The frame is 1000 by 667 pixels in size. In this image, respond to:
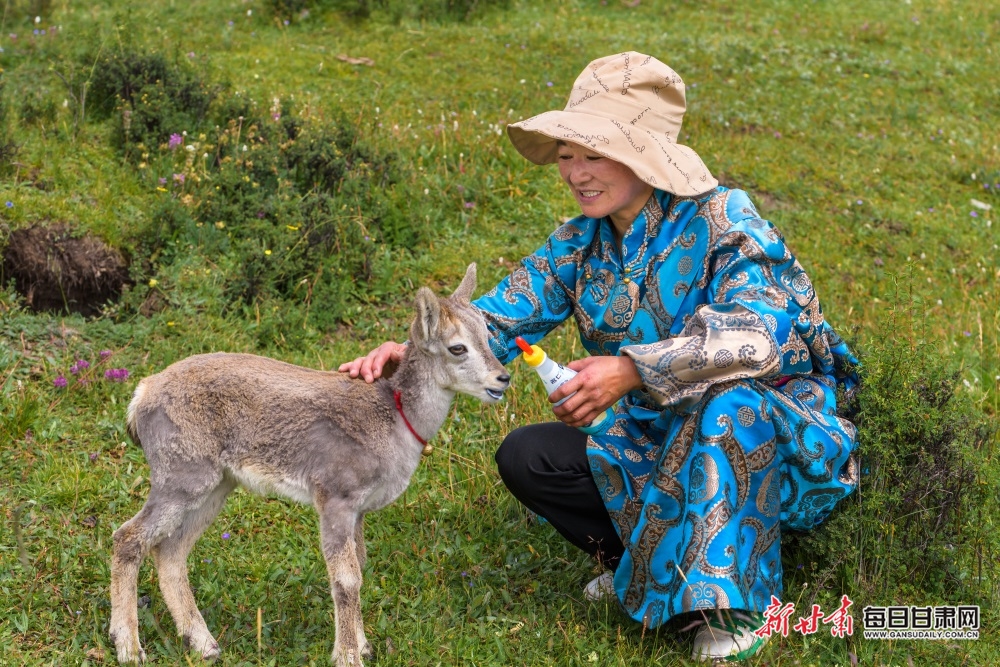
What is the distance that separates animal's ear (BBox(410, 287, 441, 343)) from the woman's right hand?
0.92 feet

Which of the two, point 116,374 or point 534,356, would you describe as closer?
point 534,356

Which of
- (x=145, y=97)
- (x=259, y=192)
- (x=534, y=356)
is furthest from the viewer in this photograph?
(x=145, y=97)

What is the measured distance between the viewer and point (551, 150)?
5.68 meters

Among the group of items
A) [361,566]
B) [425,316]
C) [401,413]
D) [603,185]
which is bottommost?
[361,566]

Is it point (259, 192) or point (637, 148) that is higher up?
point (637, 148)

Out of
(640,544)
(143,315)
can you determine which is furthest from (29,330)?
(640,544)

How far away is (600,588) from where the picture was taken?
5.50 metres

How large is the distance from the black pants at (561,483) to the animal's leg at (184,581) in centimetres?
148

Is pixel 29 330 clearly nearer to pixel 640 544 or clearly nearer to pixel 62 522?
pixel 62 522

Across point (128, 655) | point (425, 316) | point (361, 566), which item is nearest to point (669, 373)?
point (425, 316)

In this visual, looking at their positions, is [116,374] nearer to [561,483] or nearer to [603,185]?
[561,483]

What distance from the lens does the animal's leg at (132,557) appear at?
474 centimetres

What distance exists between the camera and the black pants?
5414 millimetres

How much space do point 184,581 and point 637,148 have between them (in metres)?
3.01
